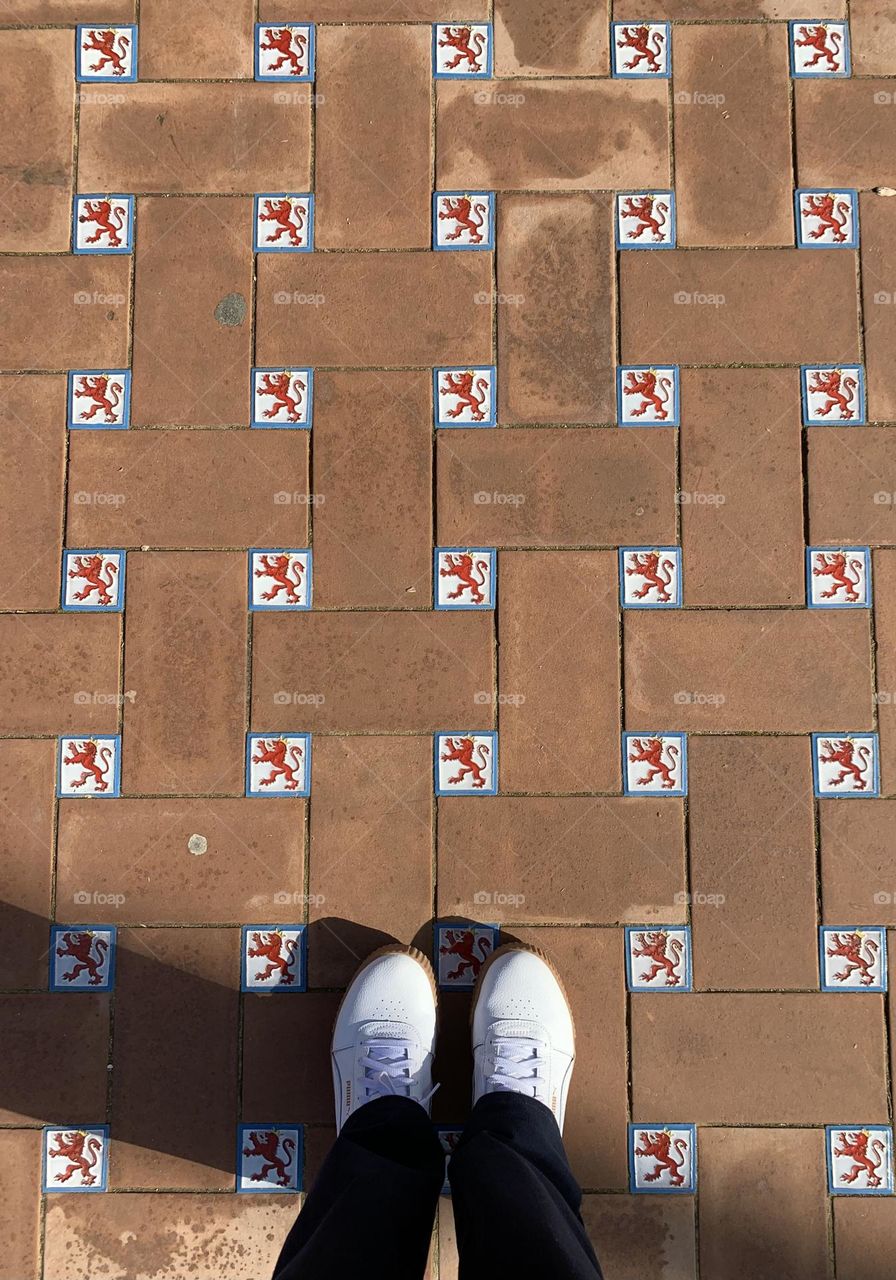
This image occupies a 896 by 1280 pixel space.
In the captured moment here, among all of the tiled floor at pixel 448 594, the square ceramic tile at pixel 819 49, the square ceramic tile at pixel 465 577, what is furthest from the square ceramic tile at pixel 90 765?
the square ceramic tile at pixel 819 49

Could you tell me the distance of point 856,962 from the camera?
6.70ft

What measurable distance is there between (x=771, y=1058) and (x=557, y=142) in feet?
7.22

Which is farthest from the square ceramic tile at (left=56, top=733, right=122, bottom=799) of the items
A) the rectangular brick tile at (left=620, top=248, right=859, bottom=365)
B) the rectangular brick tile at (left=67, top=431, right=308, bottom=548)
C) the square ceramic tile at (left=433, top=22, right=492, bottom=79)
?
the square ceramic tile at (left=433, top=22, right=492, bottom=79)

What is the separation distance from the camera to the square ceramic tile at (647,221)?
214 cm

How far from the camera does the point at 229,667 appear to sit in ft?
6.87

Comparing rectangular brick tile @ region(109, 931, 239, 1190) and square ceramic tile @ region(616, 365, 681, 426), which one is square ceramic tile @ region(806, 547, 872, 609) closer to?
square ceramic tile @ region(616, 365, 681, 426)

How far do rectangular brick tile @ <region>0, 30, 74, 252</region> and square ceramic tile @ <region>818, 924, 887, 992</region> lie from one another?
2.45 metres

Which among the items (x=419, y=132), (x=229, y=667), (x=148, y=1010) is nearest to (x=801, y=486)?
(x=419, y=132)

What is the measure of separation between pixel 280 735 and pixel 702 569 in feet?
3.47

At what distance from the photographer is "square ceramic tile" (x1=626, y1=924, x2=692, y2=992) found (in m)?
2.05

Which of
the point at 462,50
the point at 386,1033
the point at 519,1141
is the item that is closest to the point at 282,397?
the point at 462,50

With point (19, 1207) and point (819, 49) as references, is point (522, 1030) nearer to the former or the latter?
point (19, 1207)

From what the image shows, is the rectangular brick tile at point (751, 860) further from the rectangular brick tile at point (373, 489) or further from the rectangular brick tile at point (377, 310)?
the rectangular brick tile at point (377, 310)

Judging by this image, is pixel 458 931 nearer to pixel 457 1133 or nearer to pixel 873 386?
pixel 457 1133
